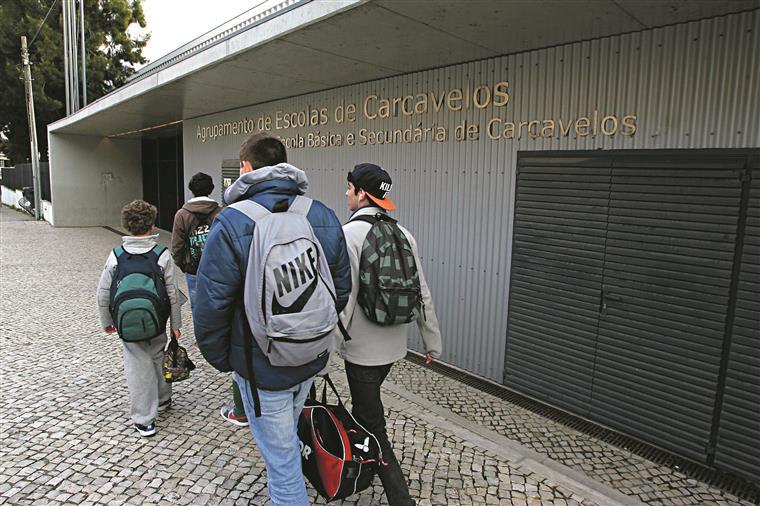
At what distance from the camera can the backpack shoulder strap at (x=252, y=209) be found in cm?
223

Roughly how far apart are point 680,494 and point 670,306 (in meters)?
1.25

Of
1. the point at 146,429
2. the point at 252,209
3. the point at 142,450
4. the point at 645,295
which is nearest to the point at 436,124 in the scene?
the point at 645,295

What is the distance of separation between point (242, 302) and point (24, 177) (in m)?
26.8

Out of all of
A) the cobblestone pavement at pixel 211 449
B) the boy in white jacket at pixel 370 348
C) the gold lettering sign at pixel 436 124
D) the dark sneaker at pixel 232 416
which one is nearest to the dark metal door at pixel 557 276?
the gold lettering sign at pixel 436 124

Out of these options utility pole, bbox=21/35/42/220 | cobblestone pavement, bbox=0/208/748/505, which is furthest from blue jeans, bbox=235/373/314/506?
utility pole, bbox=21/35/42/220

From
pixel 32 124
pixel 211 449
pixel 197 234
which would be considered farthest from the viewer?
pixel 32 124

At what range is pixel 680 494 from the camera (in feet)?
10.8

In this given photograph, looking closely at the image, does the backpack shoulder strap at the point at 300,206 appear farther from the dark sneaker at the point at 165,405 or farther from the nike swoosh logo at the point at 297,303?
the dark sneaker at the point at 165,405

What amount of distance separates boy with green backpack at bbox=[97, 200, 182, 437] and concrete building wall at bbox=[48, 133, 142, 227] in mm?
15506

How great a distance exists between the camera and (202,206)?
166 inches

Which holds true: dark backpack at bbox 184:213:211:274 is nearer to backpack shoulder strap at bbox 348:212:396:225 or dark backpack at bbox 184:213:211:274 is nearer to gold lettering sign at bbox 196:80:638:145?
backpack shoulder strap at bbox 348:212:396:225

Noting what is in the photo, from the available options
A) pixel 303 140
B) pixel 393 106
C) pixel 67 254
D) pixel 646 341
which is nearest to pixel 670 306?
pixel 646 341

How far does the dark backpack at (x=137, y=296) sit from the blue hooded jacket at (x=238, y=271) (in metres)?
1.45

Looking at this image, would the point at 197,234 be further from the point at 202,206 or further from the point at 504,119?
the point at 504,119
